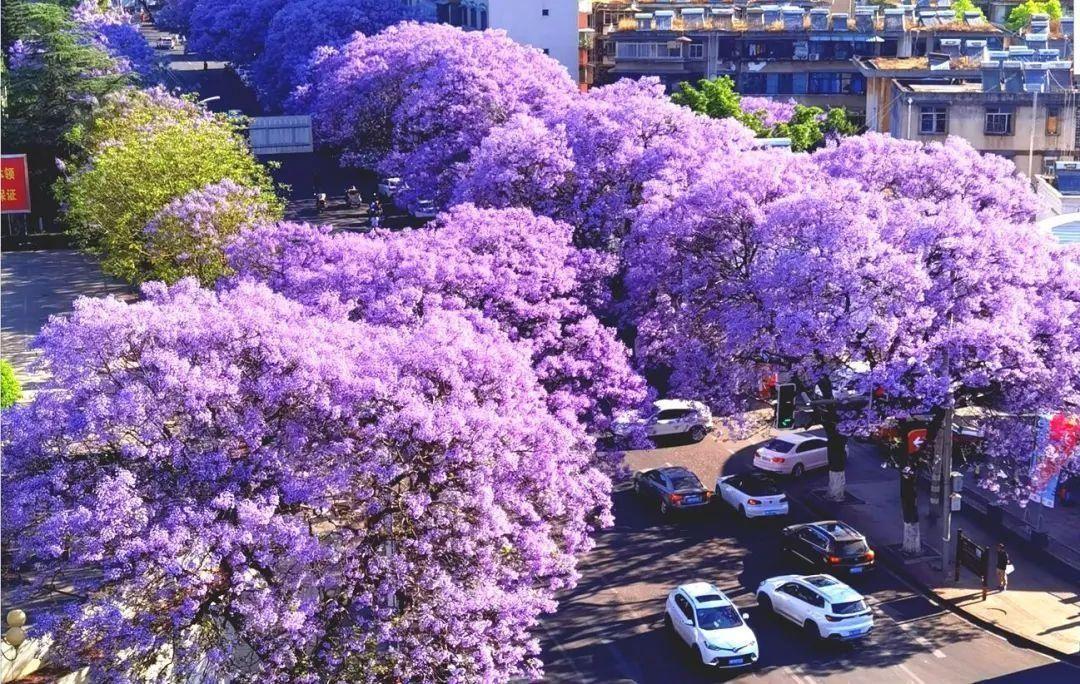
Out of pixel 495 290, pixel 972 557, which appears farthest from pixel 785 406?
pixel 495 290

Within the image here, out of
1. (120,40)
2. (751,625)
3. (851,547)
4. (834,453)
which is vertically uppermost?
(120,40)

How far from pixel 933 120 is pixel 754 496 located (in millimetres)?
30414

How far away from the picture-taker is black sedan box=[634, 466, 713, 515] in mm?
37219

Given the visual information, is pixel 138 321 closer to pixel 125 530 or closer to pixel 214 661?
pixel 125 530

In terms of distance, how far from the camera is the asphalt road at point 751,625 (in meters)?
28.9

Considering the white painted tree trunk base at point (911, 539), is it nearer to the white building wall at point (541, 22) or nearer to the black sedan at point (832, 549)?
the black sedan at point (832, 549)

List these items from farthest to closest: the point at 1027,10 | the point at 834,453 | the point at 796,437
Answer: the point at 1027,10
the point at 796,437
the point at 834,453

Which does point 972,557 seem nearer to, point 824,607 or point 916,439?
point 916,439

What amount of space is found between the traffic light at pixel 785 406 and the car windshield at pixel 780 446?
1146 centimetres

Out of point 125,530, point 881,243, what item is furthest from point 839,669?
point 125,530

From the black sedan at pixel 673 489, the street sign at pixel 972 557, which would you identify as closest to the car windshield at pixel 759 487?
the black sedan at pixel 673 489

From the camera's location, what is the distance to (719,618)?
95.6 feet

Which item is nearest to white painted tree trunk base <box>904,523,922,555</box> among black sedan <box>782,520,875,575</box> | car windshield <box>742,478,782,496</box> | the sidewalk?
the sidewalk

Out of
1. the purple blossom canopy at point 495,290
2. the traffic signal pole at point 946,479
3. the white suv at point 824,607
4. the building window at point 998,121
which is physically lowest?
the white suv at point 824,607
